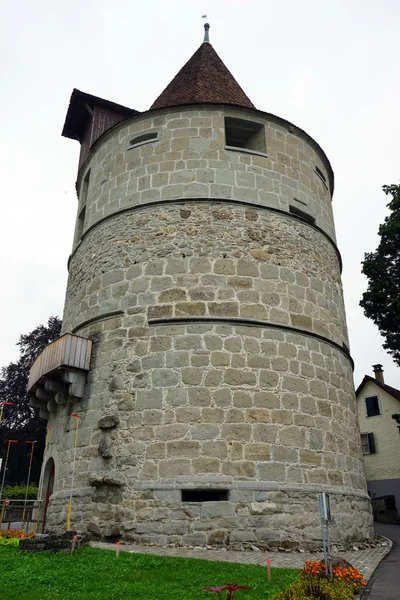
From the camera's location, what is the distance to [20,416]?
78.3ft

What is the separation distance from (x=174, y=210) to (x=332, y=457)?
5.70 m

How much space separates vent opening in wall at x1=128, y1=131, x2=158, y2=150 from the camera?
11.5 metres

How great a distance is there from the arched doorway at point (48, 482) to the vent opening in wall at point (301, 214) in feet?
24.5

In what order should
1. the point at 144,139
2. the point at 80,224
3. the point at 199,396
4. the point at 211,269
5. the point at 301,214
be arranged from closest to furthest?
the point at 199,396, the point at 211,269, the point at 301,214, the point at 144,139, the point at 80,224

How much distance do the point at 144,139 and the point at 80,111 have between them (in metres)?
4.42

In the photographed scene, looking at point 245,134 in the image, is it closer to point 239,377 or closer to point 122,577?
point 239,377

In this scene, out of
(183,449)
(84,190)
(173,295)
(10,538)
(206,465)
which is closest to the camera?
(206,465)

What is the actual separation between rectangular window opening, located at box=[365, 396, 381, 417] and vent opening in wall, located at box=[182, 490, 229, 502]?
1638 centimetres

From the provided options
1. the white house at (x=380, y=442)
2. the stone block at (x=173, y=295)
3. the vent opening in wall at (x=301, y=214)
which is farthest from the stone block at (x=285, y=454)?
the white house at (x=380, y=442)

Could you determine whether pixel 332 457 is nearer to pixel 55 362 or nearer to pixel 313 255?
pixel 313 255

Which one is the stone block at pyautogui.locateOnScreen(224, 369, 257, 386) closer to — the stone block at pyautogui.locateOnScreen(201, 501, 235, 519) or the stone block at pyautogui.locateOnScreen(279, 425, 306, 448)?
the stone block at pyautogui.locateOnScreen(279, 425, 306, 448)

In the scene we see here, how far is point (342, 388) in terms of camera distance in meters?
10.4

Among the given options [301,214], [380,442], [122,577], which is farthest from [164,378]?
[380,442]

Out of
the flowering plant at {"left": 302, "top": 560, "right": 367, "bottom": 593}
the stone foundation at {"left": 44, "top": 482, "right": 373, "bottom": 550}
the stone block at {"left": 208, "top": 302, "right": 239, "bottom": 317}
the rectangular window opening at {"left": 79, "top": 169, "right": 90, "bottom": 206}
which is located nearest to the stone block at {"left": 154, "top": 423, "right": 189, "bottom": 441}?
the stone foundation at {"left": 44, "top": 482, "right": 373, "bottom": 550}
